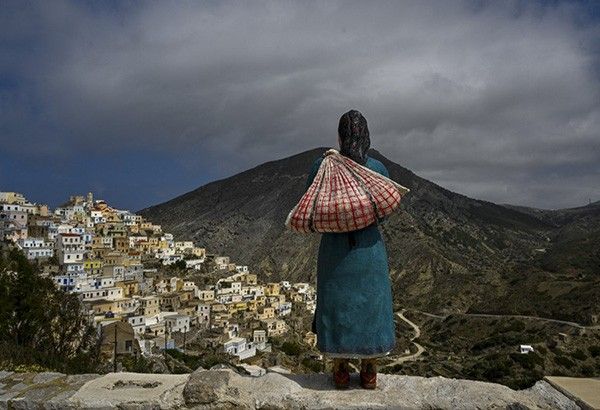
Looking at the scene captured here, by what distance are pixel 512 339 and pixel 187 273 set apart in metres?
40.3

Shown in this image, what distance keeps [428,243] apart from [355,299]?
99.8m

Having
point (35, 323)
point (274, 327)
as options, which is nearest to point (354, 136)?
point (35, 323)

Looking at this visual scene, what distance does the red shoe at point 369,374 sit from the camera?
13.9 ft

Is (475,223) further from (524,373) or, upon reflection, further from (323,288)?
(323,288)

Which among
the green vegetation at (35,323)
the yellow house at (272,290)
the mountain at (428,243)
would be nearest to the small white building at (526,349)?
the mountain at (428,243)

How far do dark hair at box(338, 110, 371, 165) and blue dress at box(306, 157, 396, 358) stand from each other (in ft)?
2.14

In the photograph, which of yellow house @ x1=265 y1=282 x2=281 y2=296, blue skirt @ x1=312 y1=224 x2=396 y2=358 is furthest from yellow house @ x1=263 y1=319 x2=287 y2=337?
blue skirt @ x1=312 y1=224 x2=396 y2=358

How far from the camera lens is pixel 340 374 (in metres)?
4.28

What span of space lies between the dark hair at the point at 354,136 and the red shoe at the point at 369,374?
1.71 metres

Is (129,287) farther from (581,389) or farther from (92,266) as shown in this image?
(581,389)

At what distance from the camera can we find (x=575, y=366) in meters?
27.3

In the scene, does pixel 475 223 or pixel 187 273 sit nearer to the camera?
pixel 187 273

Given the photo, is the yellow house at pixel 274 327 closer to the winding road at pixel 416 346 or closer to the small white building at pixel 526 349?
the winding road at pixel 416 346

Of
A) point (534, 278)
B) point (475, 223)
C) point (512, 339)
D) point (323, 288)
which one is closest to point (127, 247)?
point (512, 339)
